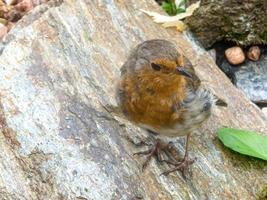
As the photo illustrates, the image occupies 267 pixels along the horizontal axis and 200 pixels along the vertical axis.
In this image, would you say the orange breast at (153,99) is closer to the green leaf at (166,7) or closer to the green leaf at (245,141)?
the green leaf at (245,141)

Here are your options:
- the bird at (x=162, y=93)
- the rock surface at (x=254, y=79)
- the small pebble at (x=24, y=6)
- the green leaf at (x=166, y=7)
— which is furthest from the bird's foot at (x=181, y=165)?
the small pebble at (x=24, y=6)

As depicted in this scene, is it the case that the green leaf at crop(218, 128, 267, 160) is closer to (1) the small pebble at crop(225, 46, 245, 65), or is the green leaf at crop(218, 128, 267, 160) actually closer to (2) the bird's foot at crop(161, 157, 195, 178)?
(2) the bird's foot at crop(161, 157, 195, 178)

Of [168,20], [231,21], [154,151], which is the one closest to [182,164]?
[154,151]

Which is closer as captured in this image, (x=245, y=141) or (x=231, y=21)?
(x=245, y=141)

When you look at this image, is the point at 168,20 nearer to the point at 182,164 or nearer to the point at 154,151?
the point at 154,151

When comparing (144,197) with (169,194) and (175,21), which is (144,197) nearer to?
(169,194)

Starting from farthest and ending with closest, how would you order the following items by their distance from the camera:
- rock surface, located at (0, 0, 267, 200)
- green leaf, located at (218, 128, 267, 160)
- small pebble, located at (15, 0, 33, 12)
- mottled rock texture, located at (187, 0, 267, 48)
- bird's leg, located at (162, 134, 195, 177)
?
small pebble, located at (15, 0, 33, 12)
mottled rock texture, located at (187, 0, 267, 48)
green leaf, located at (218, 128, 267, 160)
bird's leg, located at (162, 134, 195, 177)
rock surface, located at (0, 0, 267, 200)

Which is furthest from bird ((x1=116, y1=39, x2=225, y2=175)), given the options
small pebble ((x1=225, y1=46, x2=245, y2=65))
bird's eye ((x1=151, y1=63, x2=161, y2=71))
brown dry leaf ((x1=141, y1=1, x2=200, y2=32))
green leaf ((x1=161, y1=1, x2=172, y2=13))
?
green leaf ((x1=161, y1=1, x2=172, y2=13))
